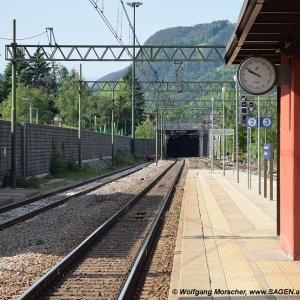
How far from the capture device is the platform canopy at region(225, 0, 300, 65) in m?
7.69

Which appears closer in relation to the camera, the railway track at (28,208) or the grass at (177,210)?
the railway track at (28,208)

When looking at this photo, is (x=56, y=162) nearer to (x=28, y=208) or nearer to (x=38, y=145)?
(x=38, y=145)

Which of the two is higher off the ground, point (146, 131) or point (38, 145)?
point (146, 131)

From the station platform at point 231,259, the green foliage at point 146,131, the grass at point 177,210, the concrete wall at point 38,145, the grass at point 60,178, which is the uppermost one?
the green foliage at point 146,131

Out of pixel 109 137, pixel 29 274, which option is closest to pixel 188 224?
pixel 29 274

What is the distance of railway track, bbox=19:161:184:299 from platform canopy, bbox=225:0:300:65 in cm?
368

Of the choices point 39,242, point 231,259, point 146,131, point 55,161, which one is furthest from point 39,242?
point 146,131

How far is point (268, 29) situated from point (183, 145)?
12262 centimetres

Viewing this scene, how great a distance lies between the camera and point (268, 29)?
9.23m

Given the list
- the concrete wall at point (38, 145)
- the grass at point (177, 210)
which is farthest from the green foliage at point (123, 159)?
the grass at point (177, 210)

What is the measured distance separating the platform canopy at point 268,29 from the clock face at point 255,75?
295 mm

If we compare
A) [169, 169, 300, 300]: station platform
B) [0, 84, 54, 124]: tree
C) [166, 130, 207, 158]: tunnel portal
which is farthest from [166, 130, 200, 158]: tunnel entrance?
[169, 169, 300, 300]: station platform

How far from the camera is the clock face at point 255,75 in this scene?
10109mm

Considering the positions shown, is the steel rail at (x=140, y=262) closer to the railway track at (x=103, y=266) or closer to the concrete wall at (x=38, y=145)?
the railway track at (x=103, y=266)
